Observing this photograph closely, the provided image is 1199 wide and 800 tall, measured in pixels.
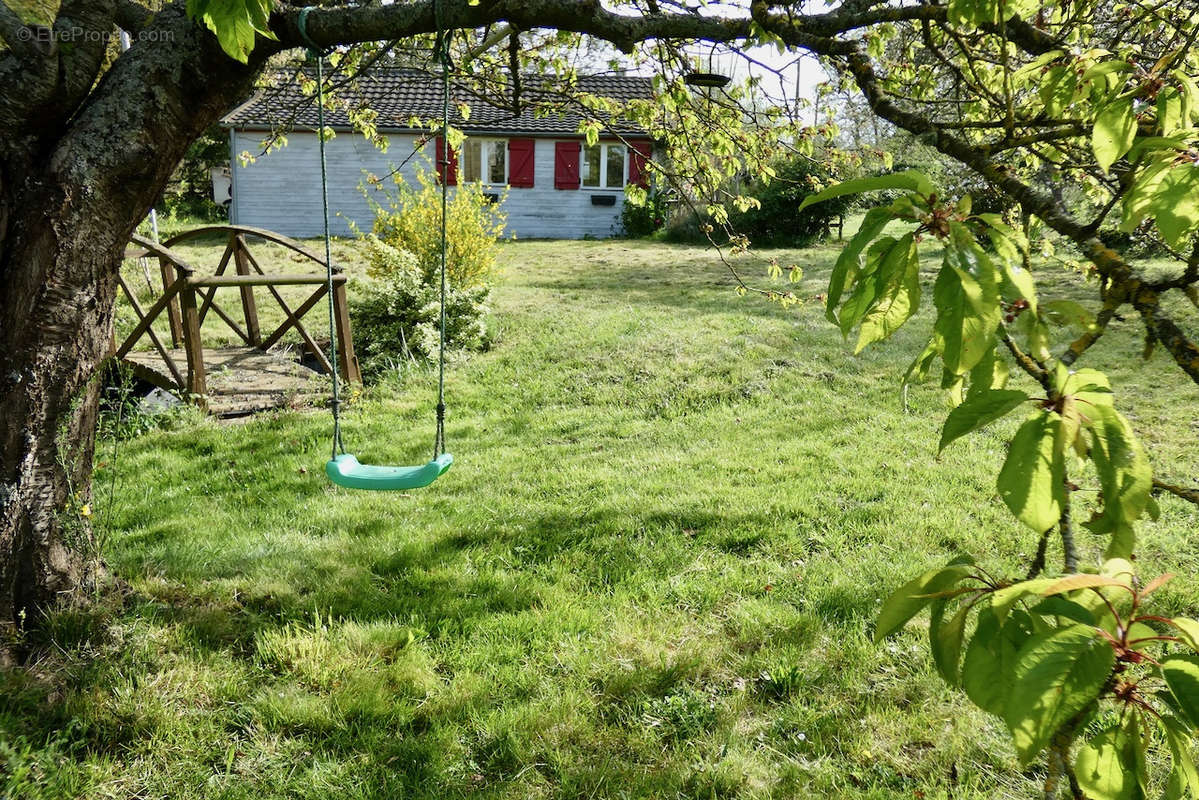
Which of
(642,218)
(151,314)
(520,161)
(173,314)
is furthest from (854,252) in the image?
(520,161)

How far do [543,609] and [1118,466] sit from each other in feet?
9.59

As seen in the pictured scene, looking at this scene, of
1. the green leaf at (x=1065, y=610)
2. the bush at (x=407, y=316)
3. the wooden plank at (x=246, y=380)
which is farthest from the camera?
the bush at (x=407, y=316)

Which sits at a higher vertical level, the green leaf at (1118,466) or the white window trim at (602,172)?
the white window trim at (602,172)

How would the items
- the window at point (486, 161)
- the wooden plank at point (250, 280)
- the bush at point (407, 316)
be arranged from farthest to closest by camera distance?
the window at point (486, 161), the bush at point (407, 316), the wooden plank at point (250, 280)

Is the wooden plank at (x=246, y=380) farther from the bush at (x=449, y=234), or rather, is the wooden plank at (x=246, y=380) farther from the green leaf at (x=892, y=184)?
the green leaf at (x=892, y=184)

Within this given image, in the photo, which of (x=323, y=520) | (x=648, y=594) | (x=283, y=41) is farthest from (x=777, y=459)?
(x=283, y=41)

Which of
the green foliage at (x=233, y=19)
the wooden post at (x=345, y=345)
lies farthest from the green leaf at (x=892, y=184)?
the wooden post at (x=345, y=345)

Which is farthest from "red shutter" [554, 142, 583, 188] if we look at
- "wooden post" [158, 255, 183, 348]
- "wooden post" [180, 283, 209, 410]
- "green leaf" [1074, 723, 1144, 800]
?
"green leaf" [1074, 723, 1144, 800]

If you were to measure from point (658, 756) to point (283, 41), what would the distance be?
2868mm

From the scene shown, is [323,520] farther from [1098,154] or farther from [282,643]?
[1098,154]

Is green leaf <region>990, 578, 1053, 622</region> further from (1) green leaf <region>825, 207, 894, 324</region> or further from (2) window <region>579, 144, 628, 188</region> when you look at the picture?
(2) window <region>579, 144, 628, 188</region>

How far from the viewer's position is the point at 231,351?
26.3 feet

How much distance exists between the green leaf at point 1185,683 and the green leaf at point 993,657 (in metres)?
0.14

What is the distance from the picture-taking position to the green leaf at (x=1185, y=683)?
79cm
